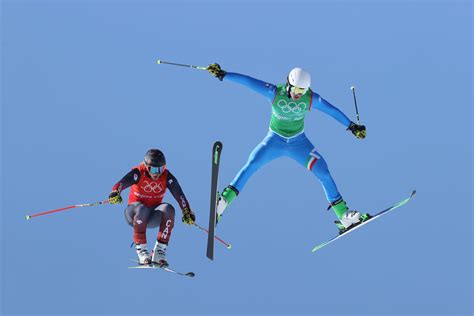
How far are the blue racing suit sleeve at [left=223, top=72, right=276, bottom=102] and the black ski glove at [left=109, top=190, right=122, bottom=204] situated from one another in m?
2.87

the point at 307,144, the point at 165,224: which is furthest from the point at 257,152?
the point at 165,224

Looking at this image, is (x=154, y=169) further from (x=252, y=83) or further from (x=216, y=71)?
(x=252, y=83)

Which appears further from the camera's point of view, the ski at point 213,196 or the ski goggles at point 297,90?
the ski goggles at point 297,90

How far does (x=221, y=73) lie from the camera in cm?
1736

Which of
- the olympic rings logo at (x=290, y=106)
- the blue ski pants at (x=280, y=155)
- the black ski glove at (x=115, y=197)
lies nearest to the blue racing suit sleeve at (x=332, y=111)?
the olympic rings logo at (x=290, y=106)

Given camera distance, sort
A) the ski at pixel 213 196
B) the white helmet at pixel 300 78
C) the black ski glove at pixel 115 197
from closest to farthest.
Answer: the ski at pixel 213 196 → the black ski glove at pixel 115 197 → the white helmet at pixel 300 78

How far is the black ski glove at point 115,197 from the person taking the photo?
16969 millimetres

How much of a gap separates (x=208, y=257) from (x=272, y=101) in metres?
3.12

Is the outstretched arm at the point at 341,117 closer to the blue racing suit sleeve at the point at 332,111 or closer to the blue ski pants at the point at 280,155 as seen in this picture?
the blue racing suit sleeve at the point at 332,111

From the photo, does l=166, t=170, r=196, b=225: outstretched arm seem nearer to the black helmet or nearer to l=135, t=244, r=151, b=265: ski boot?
the black helmet

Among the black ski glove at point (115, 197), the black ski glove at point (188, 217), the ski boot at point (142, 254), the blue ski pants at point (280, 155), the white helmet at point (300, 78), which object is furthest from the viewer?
the blue ski pants at point (280, 155)

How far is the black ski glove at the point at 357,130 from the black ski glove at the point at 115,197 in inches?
176

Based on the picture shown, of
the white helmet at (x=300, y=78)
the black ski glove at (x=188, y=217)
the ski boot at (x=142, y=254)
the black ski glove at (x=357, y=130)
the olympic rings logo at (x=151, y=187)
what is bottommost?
the ski boot at (x=142, y=254)

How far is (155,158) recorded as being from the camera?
688 inches
